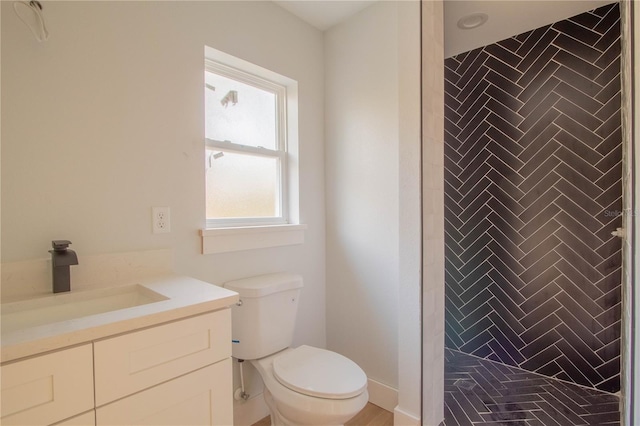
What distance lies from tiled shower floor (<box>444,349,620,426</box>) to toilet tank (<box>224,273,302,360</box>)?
0.97m

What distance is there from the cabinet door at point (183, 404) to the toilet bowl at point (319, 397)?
309 mm

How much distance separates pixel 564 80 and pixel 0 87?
2.59 m

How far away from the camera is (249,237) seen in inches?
66.4

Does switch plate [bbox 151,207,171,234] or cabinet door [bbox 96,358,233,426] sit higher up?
switch plate [bbox 151,207,171,234]

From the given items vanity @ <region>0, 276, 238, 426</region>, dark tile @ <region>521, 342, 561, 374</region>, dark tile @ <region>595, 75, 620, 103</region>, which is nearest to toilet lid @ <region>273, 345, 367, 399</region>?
vanity @ <region>0, 276, 238, 426</region>

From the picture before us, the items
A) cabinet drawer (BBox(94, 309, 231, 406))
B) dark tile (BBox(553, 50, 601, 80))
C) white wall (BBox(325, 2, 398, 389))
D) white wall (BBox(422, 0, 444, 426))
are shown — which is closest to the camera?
cabinet drawer (BBox(94, 309, 231, 406))

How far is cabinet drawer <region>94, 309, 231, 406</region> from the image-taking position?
0.76 m

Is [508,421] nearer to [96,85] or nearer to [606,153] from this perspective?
[606,153]

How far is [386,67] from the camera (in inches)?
71.4

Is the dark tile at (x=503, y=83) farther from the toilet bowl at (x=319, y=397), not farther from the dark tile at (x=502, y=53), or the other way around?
the toilet bowl at (x=319, y=397)

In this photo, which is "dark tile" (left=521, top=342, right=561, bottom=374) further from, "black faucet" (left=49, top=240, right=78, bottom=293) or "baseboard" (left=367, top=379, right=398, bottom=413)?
"black faucet" (left=49, top=240, right=78, bottom=293)

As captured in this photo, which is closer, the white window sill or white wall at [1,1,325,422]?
white wall at [1,1,325,422]

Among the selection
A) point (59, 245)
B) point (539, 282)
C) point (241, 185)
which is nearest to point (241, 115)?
point (241, 185)

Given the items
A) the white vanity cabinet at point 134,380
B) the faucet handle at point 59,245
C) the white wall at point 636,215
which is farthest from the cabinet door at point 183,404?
the white wall at point 636,215
